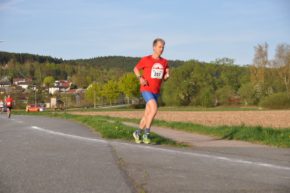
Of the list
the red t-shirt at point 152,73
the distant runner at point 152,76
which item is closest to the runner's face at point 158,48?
the distant runner at point 152,76

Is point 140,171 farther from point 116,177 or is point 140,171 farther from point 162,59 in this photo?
point 162,59

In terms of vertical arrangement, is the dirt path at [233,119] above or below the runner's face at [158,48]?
below

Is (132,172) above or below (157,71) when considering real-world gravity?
below

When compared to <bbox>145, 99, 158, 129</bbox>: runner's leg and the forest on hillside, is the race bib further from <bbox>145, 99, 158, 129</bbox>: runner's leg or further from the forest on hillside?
the forest on hillside

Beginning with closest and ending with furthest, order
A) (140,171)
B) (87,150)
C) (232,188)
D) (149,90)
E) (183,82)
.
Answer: (232,188) → (140,171) → (87,150) → (149,90) → (183,82)

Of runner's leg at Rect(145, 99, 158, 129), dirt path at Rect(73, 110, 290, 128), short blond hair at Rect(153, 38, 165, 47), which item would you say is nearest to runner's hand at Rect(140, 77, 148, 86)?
runner's leg at Rect(145, 99, 158, 129)

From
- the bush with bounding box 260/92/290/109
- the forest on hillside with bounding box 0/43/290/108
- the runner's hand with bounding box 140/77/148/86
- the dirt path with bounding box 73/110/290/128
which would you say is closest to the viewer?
the runner's hand with bounding box 140/77/148/86

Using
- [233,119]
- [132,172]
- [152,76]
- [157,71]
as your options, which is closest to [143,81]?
[152,76]

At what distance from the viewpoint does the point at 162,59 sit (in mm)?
9297

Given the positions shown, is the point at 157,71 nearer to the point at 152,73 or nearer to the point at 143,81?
the point at 152,73

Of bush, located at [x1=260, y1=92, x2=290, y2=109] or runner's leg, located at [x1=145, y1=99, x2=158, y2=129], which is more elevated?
runner's leg, located at [x1=145, y1=99, x2=158, y2=129]

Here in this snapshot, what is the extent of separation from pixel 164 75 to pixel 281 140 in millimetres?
3461

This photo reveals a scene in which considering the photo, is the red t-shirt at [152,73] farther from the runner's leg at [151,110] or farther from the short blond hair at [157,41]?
the short blond hair at [157,41]

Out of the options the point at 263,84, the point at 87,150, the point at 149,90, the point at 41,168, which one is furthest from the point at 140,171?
the point at 263,84
